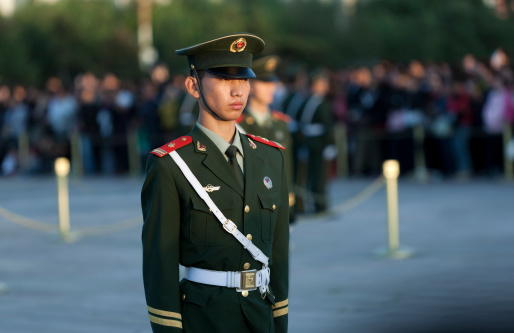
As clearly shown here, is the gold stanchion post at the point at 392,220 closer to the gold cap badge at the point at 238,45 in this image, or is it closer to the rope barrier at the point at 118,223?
the rope barrier at the point at 118,223

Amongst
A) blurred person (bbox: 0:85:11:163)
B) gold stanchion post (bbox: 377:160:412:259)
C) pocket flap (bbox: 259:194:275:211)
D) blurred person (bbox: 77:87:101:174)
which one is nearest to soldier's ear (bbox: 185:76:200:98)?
pocket flap (bbox: 259:194:275:211)

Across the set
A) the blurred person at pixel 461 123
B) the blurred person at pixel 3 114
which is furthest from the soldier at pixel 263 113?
the blurred person at pixel 3 114

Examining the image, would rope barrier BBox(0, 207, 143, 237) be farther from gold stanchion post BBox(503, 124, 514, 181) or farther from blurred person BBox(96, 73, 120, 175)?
blurred person BBox(96, 73, 120, 175)

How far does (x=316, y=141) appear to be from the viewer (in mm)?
13219

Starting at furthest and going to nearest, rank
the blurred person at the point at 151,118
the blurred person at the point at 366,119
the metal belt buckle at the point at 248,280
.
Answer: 1. the blurred person at the point at 151,118
2. the blurred person at the point at 366,119
3. the metal belt buckle at the point at 248,280

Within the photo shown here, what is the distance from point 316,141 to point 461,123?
192 inches

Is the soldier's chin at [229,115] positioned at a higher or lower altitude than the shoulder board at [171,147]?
higher

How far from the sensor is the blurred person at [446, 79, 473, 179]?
55.1 feet

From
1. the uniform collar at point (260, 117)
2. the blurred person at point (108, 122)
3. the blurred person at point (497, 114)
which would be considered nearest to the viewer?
the uniform collar at point (260, 117)

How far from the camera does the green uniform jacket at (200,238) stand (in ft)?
11.7

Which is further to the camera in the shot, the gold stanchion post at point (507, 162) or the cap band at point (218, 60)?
the gold stanchion post at point (507, 162)

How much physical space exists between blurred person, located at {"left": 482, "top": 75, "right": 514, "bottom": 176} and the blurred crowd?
0.02 metres

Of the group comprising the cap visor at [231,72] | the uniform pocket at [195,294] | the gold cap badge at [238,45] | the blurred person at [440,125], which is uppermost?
the blurred person at [440,125]

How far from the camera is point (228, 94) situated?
3.65 m
